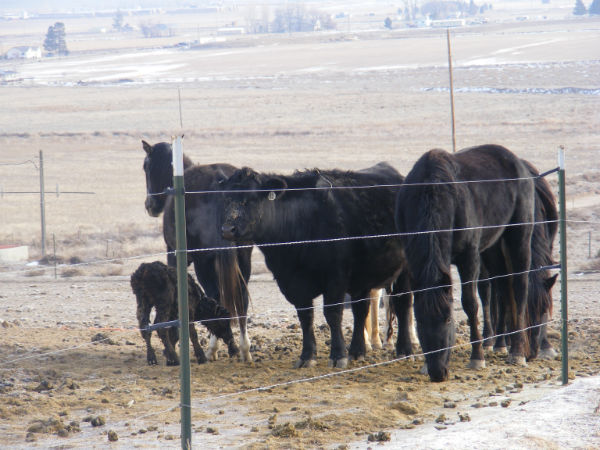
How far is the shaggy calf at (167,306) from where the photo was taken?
8977 millimetres

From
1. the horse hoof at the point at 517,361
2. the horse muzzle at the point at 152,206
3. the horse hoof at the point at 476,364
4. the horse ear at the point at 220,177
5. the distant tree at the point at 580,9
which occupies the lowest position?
the horse hoof at the point at 517,361

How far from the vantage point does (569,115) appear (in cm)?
4306

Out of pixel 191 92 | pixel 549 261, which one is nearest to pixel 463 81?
pixel 191 92

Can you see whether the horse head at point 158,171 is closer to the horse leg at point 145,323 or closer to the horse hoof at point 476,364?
the horse leg at point 145,323

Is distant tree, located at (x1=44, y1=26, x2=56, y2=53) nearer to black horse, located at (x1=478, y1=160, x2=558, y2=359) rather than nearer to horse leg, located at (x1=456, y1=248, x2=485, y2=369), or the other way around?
black horse, located at (x1=478, y1=160, x2=558, y2=359)

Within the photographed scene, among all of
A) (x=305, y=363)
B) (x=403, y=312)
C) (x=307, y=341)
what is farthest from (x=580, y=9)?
(x=305, y=363)

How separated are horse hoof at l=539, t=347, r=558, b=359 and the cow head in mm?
3478

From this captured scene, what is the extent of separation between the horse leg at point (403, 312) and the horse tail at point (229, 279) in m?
1.79

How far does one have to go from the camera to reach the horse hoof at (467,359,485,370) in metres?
8.55

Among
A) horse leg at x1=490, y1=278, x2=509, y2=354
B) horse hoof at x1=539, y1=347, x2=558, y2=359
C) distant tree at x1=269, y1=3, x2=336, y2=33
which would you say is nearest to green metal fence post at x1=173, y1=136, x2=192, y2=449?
horse leg at x1=490, y1=278, x2=509, y2=354

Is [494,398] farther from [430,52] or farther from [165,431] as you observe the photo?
[430,52]

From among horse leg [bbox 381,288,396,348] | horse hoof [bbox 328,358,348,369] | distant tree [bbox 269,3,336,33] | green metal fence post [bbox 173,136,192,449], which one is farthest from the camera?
distant tree [bbox 269,3,336,33]

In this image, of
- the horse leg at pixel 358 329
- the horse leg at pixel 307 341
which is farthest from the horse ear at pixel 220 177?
the horse leg at pixel 358 329

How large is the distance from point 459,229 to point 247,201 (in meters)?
2.14
